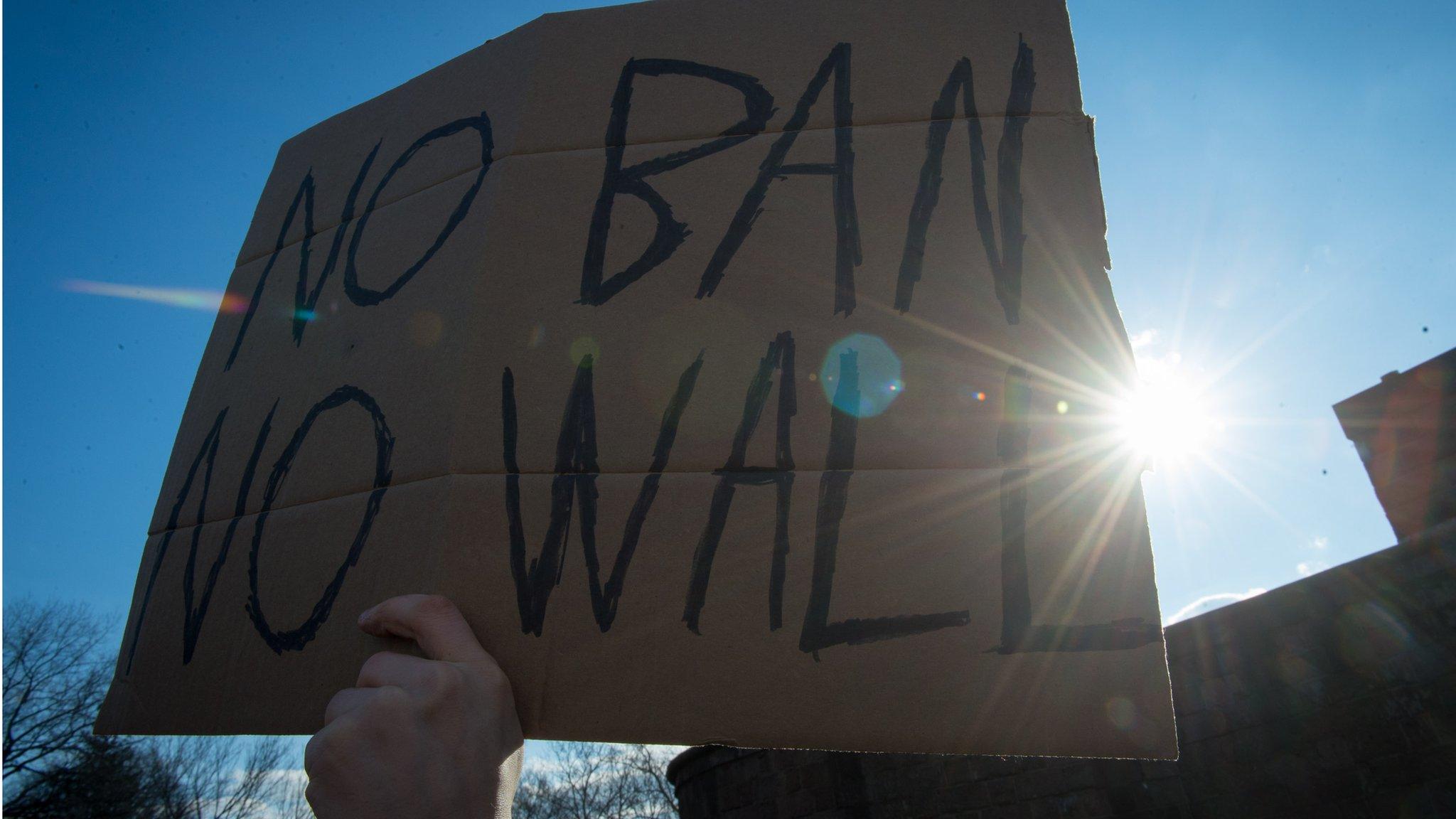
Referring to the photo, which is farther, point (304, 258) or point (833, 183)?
point (304, 258)

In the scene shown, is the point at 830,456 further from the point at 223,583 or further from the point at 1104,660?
the point at 223,583

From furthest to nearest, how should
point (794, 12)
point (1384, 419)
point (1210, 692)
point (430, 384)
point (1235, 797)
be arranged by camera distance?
point (1384, 419) → point (1210, 692) → point (1235, 797) → point (794, 12) → point (430, 384)

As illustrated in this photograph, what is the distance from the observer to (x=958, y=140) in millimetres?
932

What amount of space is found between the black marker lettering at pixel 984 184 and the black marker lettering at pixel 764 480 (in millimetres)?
159

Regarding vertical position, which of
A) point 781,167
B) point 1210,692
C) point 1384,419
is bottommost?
point 781,167

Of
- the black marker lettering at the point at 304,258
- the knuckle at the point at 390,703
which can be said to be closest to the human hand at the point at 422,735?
the knuckle at the point at 390,703

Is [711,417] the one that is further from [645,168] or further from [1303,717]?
[1303,717]

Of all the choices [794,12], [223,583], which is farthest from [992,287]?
[223,583]

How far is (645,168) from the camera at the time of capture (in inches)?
38.6

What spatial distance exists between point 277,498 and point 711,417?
592mm

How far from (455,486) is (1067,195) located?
79 centimetres

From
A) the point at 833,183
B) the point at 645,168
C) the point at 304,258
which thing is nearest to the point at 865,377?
the point at 833,183

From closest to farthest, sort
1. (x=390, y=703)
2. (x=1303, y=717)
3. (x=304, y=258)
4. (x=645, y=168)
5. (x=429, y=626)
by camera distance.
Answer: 1. (x=390, y=703)
2. (x=429, y=626)
3. (x=645, y=168)
4. (x=304, y=258)
5. (x=1303, y=717)

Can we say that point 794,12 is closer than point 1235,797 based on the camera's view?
Yes
